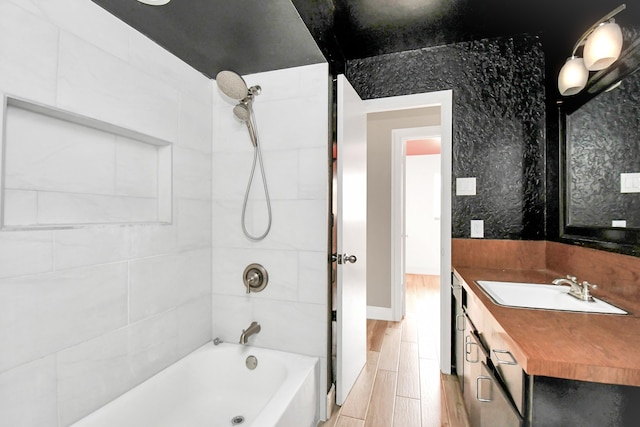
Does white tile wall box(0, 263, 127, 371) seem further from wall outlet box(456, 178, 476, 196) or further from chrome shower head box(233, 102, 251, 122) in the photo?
wall outlet box(456, 178, 476, 196)

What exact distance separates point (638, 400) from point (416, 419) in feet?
4.11

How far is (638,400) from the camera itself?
74 centimetres

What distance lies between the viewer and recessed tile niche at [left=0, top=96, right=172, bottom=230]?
1034mm

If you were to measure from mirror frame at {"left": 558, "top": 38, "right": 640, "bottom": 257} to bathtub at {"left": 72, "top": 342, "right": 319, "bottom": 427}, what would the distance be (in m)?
1.63

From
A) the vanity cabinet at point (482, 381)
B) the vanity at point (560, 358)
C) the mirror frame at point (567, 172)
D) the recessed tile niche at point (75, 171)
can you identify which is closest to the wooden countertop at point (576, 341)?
the vanity at point (560, 358)

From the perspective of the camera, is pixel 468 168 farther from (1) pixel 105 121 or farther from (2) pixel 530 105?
(1) pixel 105 121

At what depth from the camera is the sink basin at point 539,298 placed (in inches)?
46.3

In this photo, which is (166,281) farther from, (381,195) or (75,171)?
(381,195)

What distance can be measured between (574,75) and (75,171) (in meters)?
2.56

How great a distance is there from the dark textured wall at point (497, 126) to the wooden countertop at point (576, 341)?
922mm

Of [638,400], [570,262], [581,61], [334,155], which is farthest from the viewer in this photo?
[334,155]

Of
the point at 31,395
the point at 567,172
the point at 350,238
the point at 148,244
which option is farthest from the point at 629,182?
the point at 31,395

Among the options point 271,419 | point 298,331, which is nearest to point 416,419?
point 298,331

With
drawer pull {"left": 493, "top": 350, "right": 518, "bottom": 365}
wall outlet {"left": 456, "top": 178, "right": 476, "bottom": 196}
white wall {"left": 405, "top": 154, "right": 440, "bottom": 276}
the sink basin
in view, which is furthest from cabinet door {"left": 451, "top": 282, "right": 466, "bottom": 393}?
white wall {"left": 405, "top": 154, "right": 440, "bottom": 276}
